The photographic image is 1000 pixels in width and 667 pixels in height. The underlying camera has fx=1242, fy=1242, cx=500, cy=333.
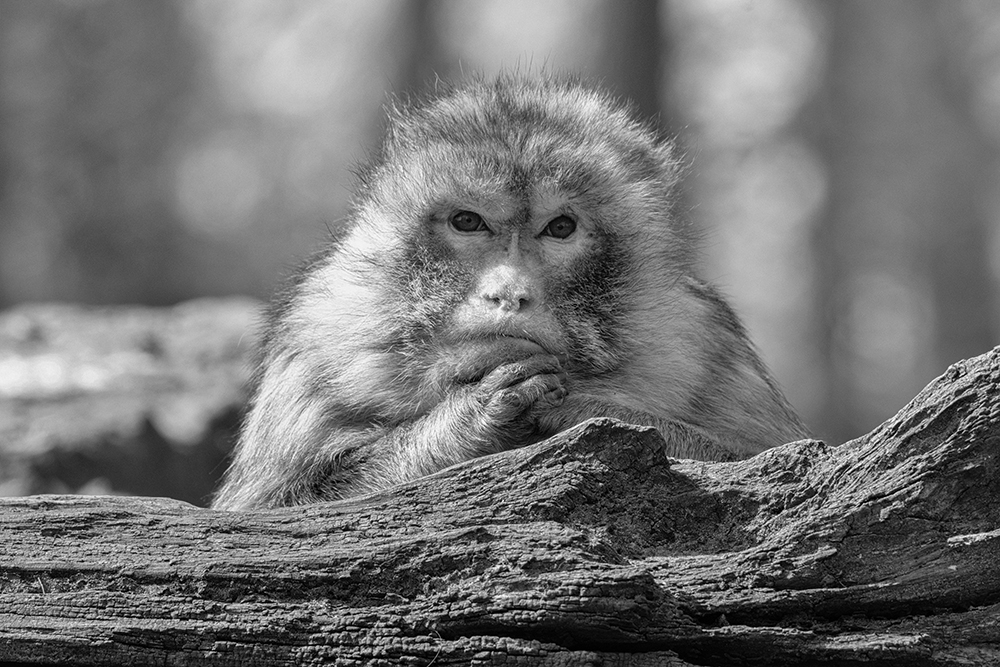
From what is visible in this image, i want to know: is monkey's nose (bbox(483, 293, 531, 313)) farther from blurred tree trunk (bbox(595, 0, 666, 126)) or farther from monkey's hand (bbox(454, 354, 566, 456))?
blurred tree trunk (bbox(595, 0, 666, 126))

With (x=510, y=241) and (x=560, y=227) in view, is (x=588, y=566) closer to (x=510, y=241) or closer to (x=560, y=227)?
(x=510, y=241)

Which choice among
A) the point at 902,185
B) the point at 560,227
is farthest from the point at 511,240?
the point at 902,185

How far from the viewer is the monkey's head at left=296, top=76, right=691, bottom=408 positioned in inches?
147

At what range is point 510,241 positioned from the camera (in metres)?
3.80

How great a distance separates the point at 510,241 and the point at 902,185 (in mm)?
17099

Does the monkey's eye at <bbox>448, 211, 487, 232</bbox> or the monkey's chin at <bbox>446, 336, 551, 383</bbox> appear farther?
the monkey's eye at <bbox>448, 211, 487, 232</bbox>

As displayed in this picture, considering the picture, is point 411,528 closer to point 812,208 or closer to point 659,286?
point 659,286

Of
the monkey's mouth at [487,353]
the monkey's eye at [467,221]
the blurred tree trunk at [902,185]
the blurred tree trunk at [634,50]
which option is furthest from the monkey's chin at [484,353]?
the blurred tree trunk at [902,185]

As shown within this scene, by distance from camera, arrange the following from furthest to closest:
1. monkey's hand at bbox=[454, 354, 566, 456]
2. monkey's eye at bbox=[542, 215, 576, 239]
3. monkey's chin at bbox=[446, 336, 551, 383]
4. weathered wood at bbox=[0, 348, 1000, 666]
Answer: monkey's eye at bbox=[542, 215, 576, 239] → monkey's chin at bbox=[446, 336, 551, 383] → monkey's hand at bbox=[454, 354, 566, 456] → weathered wood at bbox=[0, 348, 1000, 666]

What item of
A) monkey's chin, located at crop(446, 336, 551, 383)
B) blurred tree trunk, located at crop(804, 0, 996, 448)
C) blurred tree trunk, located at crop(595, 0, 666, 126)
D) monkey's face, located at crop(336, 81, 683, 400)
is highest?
blurred tree trunk, located at crop(804, 0, 996, 448)

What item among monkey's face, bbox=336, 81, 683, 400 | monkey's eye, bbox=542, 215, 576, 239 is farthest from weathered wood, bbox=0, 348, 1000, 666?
monkey's eye, bbox=542, 215, 576, 239

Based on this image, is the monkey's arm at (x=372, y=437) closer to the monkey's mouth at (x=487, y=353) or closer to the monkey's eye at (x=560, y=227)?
the monkey's mouth at (x=487, y=353)

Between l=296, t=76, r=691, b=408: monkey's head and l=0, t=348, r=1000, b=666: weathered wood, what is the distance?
60cm

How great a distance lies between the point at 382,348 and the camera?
4.00 metres
